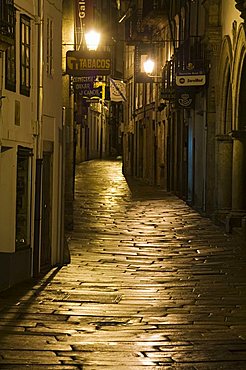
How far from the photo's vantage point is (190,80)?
25.5m

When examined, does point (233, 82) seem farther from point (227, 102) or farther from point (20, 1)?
point (20, 1)

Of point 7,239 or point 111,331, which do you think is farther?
point 7,239

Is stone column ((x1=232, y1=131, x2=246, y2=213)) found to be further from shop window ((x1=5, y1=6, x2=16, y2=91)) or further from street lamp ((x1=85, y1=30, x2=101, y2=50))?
shop window ((x1=5, y1=6, x2=16, y2=91))

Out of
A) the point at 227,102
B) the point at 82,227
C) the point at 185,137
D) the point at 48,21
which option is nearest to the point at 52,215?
the point at 48,21

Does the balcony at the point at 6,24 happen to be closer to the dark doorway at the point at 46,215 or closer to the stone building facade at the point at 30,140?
the stone building facade at the point at 30,140

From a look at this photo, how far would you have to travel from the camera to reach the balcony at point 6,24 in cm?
1196

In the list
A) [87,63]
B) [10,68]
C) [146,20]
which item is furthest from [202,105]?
[146,20]

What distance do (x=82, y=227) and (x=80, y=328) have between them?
1185cm

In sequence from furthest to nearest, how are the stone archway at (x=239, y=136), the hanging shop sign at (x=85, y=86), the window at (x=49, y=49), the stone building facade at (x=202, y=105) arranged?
the hanging shop sign at (x=85, y=86)
the stone building facade at (x=202, y=105)
the stone archway at (x=239, y=136)
the window at (x=49, y=49)

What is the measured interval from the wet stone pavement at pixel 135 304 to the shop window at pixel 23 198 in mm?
813

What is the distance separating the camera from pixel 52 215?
16.9 m

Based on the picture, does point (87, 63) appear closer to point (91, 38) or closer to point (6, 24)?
point (91, 38)

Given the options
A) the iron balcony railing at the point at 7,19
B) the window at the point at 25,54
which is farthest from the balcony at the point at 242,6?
the iron balcony railing at the point at 7,19

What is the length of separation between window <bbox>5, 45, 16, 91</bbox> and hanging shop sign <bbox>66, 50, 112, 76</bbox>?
5.60m
